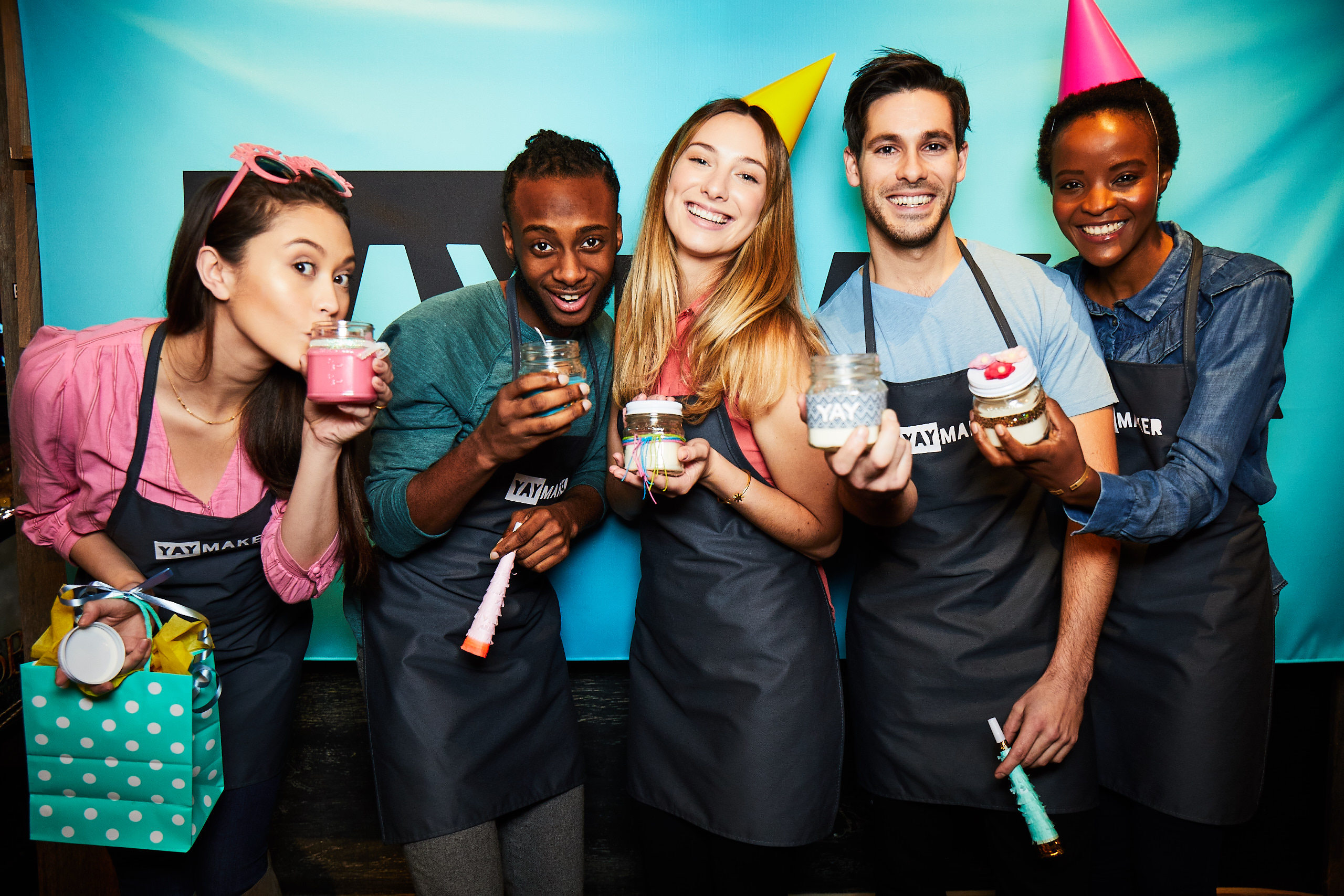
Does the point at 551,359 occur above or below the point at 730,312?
below

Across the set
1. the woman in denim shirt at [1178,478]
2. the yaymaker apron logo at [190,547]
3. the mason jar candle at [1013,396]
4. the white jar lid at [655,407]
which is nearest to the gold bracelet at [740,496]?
the white jar lid at [655,407]

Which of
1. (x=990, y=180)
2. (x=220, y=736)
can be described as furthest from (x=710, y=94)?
(x=220, y=736)

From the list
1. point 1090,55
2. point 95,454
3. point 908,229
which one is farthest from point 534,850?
point 1090,55

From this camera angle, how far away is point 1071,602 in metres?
1.72

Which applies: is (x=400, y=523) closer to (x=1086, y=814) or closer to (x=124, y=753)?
(x=124, y=753)

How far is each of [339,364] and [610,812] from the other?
1.81 meters

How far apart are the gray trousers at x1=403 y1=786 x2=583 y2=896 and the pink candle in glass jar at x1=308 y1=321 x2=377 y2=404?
1.04m

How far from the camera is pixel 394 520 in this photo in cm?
167

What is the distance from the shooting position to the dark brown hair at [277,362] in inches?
61.6

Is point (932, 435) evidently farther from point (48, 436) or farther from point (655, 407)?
point (48, 436)

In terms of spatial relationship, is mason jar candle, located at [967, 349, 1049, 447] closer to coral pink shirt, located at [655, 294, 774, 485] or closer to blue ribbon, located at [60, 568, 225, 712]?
coral pink shirt, located at [655, 294, 774, 485]

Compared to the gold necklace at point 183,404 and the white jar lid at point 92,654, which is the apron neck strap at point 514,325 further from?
the white jar lid at point 92,654

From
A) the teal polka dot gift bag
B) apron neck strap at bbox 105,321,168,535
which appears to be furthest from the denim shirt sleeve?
apron neck strap at bbox 105,321,168,535

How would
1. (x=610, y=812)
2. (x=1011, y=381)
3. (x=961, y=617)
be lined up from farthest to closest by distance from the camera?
1. (x=610, y=812)
2. (x=961, y=617)
3. (x=1011, y=381)
